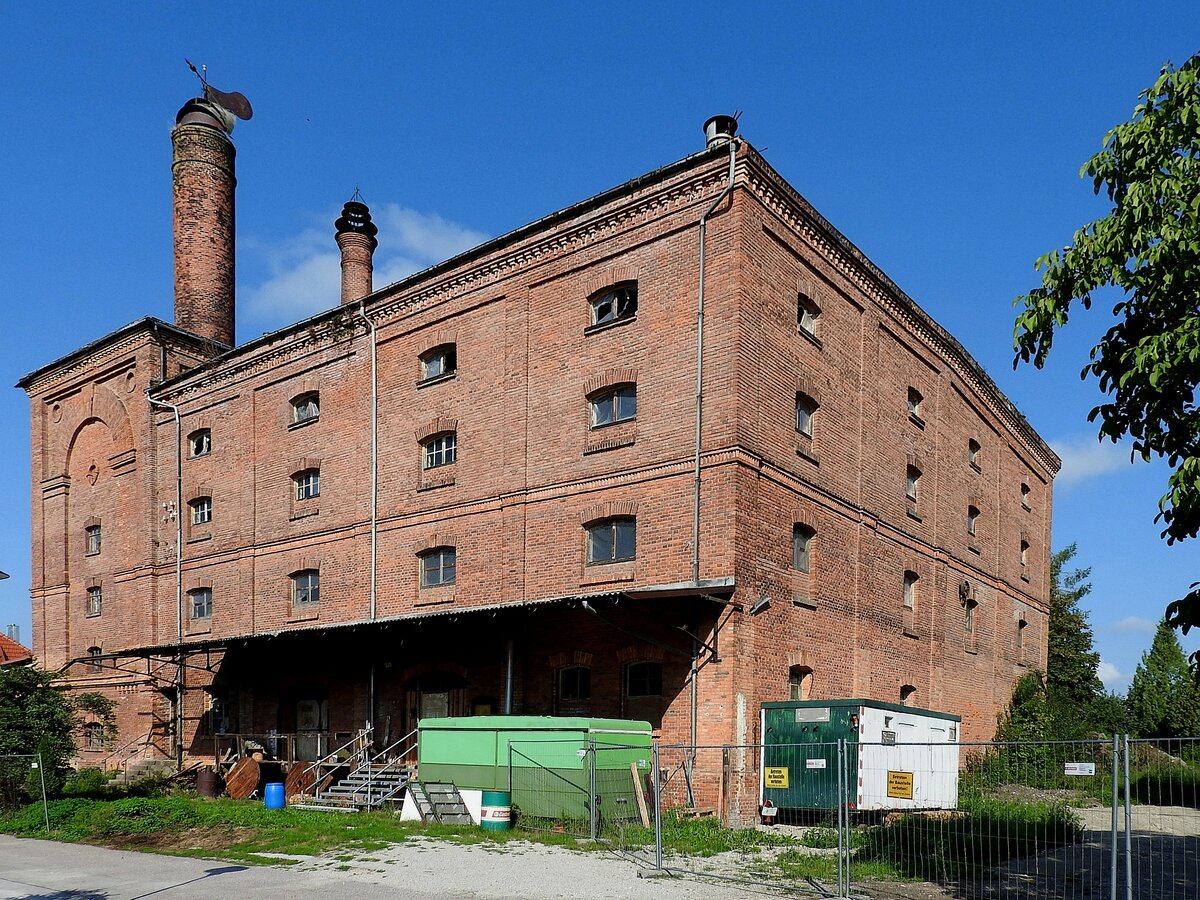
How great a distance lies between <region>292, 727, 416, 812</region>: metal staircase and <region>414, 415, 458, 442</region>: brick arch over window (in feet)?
22.0

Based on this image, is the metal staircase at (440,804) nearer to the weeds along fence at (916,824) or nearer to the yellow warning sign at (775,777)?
the weeds along fence at (916,824)

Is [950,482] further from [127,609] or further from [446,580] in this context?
[127,609]

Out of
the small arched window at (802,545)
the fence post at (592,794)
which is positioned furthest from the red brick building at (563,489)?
the fence post at (592,794)

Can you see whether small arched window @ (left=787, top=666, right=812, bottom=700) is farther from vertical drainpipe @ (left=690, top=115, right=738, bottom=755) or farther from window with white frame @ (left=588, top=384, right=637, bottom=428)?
window with white frame @ (left=588, top=384, right=637, bottom=428)

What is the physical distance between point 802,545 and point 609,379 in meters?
5.11

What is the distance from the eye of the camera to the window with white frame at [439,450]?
23984mm

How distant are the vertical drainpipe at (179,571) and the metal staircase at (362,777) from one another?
7659 mm

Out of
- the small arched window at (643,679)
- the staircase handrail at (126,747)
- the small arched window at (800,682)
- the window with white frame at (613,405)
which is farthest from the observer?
the staircase handrail at (126,747)

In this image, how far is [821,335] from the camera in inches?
875

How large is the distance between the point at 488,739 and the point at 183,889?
6.20m

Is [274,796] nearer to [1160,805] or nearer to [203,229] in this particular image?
[1160,805]

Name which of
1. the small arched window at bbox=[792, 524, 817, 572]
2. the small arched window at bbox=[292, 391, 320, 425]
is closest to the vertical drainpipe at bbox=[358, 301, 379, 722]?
the small arched window at bbox=[292, 391, 320, 425]

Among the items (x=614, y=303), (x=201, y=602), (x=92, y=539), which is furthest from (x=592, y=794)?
(x=92, y=539)

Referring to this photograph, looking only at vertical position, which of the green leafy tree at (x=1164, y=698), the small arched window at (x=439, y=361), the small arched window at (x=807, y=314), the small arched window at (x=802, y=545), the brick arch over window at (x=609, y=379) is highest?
the small arched window at (x=807, y=314)
